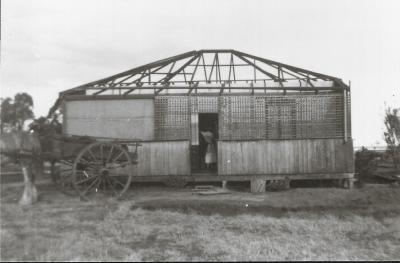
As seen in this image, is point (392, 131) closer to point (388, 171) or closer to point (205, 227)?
point (388, 171)

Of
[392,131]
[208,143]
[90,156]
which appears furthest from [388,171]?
[90,156]

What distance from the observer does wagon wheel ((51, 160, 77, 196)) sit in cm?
1109

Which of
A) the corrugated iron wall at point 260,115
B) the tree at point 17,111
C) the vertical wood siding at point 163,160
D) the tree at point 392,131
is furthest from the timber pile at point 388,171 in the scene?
the tree at point 17,111

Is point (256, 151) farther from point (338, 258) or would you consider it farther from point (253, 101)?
point (338, 258)

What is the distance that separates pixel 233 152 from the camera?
12734 mm

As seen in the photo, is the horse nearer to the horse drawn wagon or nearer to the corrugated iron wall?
the horse drawn wagon

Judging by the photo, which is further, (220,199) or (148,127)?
(148,127)

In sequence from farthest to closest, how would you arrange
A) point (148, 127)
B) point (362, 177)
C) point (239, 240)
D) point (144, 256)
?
point (362, 177)
point (148, 127)
point (239, 240)
point (144, 256)

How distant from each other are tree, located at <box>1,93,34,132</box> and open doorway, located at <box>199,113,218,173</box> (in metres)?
26.8

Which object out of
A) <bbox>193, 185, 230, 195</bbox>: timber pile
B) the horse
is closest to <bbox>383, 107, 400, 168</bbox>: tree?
<bbox>193, 185, 230, 195</bbox>: timber pile

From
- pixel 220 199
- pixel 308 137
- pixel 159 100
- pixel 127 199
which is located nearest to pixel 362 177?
pixel 308 137

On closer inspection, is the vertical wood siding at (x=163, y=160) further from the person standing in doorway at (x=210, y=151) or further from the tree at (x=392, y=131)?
the tree at (x=392, y=131)

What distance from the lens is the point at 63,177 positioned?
1206cm

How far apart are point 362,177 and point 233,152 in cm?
584
